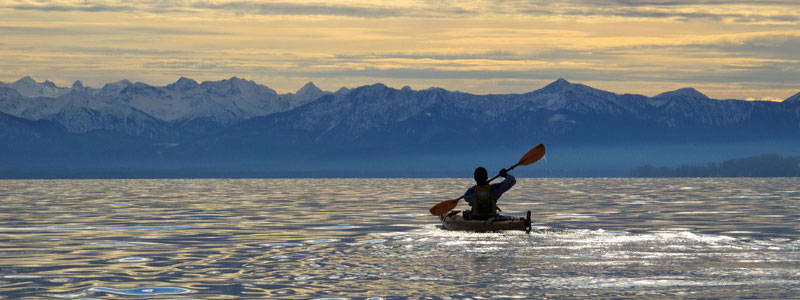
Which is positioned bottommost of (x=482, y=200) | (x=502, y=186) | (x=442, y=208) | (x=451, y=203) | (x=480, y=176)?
(x=442, y=208)

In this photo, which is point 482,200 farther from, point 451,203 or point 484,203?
point 451,203

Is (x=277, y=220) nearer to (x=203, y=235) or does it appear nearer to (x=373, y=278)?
(x=203, y=235)

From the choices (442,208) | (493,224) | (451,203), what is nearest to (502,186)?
(493,224)

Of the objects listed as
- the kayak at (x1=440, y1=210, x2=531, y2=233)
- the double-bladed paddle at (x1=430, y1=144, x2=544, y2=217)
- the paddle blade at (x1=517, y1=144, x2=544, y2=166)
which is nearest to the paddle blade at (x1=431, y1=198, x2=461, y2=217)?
the double-bladed paddle at (x1=430, y1=144, x2=544, y2=217)

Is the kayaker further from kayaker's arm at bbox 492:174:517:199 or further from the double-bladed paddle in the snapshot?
the double-bladed paddle

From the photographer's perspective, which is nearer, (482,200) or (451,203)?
(482,200)

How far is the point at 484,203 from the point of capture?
129 ft

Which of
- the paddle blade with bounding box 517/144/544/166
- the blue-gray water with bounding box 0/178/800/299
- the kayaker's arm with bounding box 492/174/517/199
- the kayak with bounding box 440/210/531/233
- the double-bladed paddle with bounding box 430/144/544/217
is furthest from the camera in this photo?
the paddle blade with bounding box 517/144/544/166

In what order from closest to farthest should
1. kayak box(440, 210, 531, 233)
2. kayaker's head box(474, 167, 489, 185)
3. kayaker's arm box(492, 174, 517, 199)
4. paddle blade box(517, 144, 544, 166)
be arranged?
kayak box(440, 210, 531, 233)
kayaker's head box(474, 167, 489, 185)
kayaker's arm box(492, 174, 517, 199)
paddle blade box(517, 144, 544, 166)

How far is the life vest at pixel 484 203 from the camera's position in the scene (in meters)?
39.2

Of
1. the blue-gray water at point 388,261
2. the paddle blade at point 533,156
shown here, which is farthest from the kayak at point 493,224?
the paddle blade at point 533,156

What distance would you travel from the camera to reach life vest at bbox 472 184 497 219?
39156mm

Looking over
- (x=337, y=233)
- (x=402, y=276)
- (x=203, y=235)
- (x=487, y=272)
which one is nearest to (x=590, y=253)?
(x=487, y=272)

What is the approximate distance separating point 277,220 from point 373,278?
2768 centimetres
